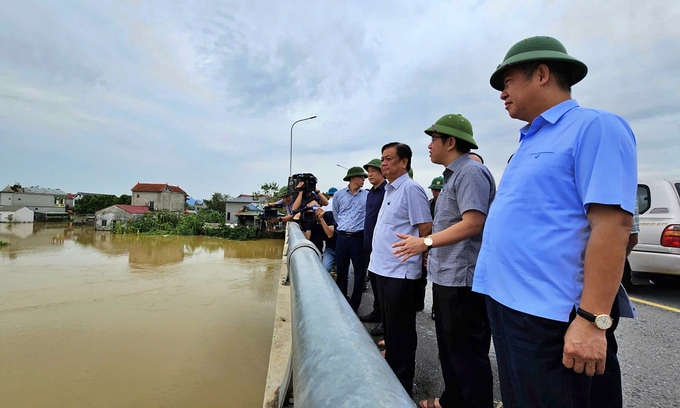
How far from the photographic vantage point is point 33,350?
9.57 metres

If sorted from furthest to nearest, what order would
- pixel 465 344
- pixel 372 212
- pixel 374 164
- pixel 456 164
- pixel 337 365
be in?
1. pixel 374 164
2. pixel 372 212
3. pixel 456 164
4. pixel 465 344
5. pixel 337 365

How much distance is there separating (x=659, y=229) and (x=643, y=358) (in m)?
2.45

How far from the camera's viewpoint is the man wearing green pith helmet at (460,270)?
74.9 inches

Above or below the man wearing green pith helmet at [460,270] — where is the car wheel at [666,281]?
below

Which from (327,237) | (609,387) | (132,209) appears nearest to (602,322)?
(609,387)

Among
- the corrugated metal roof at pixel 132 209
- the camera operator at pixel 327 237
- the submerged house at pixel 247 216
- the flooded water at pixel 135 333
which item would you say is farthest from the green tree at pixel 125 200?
the camera operator at pixel 327 237

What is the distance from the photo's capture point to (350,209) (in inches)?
185

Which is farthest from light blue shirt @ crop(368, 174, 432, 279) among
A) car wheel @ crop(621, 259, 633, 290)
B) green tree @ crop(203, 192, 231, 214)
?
green tree @ crop(203, 192, 231, 214)

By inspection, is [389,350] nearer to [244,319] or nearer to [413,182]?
[413,182]

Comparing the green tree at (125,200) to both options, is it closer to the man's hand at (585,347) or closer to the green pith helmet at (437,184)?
the green pith helmet at (437,184)

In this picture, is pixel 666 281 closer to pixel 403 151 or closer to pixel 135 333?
pixel 403 151

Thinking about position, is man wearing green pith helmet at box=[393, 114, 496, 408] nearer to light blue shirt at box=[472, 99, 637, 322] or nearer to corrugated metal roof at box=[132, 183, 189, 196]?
light blue shirt at box=[472, 99, 637, 322]

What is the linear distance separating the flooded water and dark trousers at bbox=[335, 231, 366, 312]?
Answer: 385 cm

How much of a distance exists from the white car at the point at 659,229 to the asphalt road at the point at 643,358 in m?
0.53
